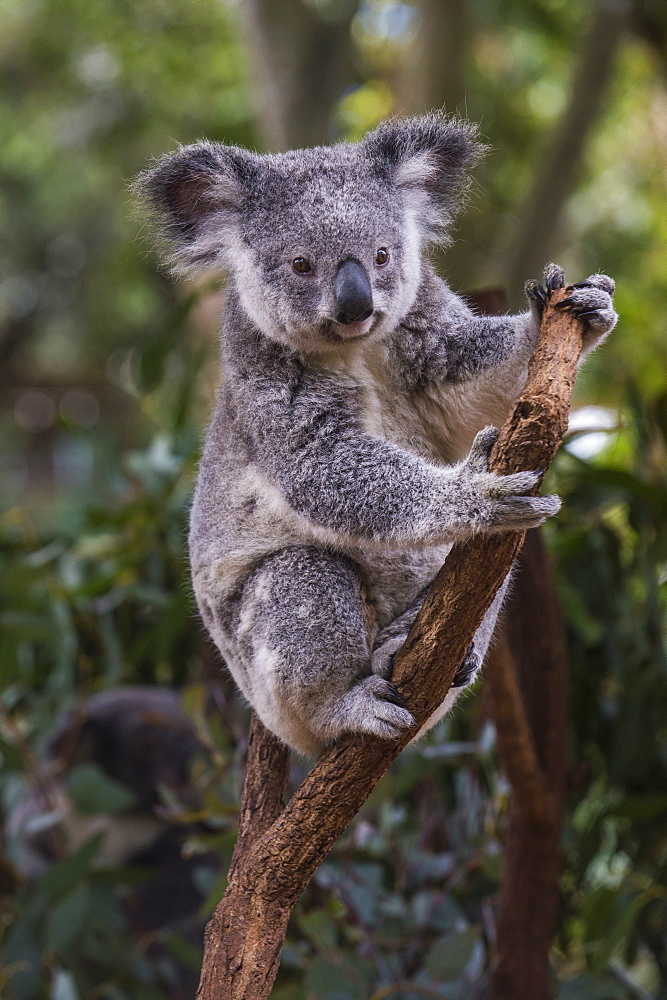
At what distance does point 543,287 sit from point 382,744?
780 mm

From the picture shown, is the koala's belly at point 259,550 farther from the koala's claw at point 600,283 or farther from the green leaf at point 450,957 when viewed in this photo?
the green leaf at point 450,957

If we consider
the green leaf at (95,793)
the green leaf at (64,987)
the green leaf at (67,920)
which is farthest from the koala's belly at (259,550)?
the green leaf at (64,987)

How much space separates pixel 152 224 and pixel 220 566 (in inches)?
26.8

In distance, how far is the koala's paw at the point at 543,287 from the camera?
153 centimetres

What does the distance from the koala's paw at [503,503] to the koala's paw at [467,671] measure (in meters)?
0.33

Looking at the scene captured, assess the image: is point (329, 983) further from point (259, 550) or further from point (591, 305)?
point (591, 305)

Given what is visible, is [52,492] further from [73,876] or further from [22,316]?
[73,876]

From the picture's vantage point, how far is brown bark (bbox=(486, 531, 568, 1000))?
2.12 metres

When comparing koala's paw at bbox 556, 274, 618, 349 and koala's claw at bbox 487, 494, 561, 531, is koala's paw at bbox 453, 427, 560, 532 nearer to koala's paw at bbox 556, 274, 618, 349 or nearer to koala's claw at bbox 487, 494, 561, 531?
koala's claw at bbox 487, 494, 561, 531

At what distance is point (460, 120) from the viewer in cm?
198

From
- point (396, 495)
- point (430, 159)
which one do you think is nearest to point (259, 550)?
point (396, 495)

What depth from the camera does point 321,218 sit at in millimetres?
1644

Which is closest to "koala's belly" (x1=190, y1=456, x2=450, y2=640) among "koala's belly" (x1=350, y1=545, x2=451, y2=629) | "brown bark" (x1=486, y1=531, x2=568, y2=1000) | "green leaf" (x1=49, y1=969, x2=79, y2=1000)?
"koala's belly" (x1=350, y1=545, x2=451, y2=629)

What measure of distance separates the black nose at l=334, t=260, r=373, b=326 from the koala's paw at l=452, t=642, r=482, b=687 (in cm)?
58
